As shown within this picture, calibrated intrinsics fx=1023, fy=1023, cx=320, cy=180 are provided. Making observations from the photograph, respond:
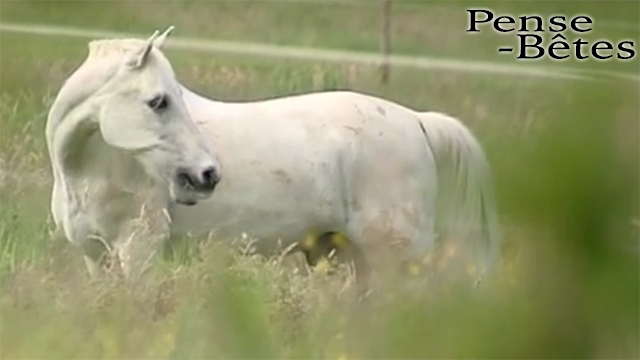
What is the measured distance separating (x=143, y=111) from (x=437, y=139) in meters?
0.33

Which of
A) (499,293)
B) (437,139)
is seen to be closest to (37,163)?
(437,139)

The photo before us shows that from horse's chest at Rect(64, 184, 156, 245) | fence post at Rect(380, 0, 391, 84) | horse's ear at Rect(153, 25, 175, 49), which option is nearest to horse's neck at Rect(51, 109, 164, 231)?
horse's chest at Rect(64, 184, 156, 245)

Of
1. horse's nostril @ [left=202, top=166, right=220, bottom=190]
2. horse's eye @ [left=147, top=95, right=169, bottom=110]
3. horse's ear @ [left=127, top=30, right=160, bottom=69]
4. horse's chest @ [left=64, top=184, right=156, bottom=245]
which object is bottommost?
horse's chest @ [left=64, top=184, right=156, bottom=245]

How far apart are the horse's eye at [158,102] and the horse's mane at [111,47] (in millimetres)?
60

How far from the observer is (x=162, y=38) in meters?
1.12

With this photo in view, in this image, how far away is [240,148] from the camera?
3.86ft

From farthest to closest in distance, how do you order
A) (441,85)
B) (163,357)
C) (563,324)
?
(441,85), (163,357), (563,324)

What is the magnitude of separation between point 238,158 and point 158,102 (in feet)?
0.40

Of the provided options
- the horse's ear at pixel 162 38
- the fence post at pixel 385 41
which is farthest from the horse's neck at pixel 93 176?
the fence post at pixel 385 41

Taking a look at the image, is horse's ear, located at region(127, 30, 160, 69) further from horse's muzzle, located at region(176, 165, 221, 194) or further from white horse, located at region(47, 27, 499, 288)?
horse's muzzle, located at region(176, 165, 221, 194)

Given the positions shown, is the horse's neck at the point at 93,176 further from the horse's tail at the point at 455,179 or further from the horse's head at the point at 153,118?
A: the horse's tail at the point at 455,179

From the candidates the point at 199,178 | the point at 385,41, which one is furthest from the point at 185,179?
the point at 385,41

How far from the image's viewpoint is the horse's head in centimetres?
110

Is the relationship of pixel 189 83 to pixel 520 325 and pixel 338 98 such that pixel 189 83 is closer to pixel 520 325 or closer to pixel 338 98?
pixel 338 98
